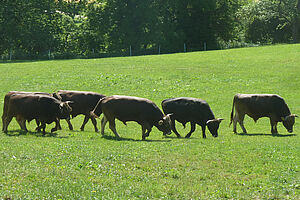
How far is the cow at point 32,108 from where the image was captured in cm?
1948

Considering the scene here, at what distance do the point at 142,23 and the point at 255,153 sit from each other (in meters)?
70.2

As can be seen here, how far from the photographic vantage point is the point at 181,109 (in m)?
21.4

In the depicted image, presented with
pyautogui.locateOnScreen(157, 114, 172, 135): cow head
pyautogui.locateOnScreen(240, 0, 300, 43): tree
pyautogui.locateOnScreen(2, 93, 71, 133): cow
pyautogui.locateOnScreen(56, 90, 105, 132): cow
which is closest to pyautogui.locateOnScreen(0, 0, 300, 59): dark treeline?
pyautogui.locateOnScreen(240, 0, 300, 43): tree

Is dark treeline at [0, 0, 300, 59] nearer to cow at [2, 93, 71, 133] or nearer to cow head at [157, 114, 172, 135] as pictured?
cow at [2, 93, 71, 133]

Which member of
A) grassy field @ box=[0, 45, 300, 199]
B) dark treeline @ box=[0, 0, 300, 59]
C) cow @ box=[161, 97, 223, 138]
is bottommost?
grassy field @ box=[0, 45, 300, 199]

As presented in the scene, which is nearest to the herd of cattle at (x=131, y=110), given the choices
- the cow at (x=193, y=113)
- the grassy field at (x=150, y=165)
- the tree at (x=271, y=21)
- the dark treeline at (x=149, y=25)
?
the cow at (x=193, y=113)

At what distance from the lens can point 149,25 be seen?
84.3 m

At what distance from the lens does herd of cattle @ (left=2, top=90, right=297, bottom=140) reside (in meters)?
19.5

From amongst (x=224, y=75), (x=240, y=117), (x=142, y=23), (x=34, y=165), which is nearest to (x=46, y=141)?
(x=34, y=165)

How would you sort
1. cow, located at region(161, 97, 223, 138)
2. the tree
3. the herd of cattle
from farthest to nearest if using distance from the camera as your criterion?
the tree, cow, located at region(161, 97, 223, 138), the herd of cattle

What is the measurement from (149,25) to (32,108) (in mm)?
66583

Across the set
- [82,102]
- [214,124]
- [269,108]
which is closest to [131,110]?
[214,124]

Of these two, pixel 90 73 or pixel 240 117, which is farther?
pixel 90 73

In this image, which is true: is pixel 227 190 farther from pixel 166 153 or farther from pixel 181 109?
pixel 181 109
